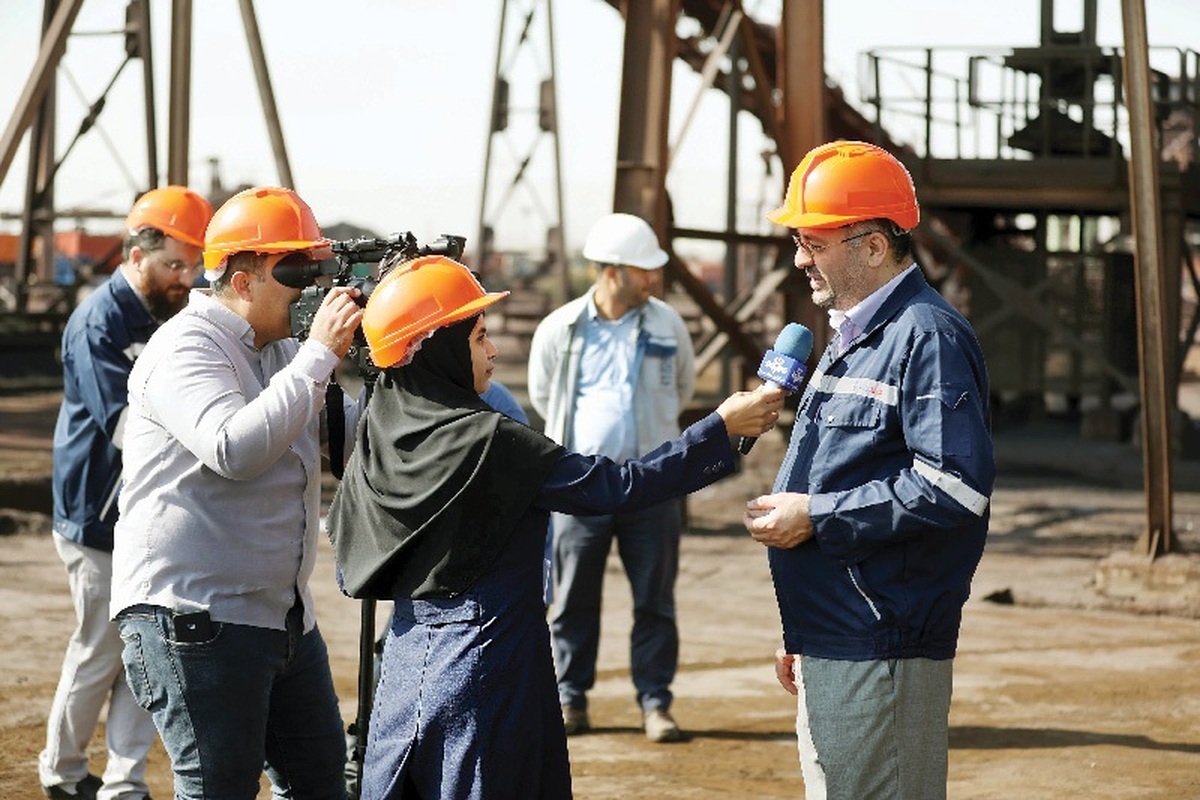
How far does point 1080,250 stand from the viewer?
22.0m

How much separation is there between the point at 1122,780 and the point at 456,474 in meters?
3.91

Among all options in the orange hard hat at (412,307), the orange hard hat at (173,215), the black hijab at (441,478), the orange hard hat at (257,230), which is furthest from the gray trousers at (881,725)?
the orange hard hat at (173,215)

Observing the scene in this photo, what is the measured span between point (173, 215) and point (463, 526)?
2472 mm

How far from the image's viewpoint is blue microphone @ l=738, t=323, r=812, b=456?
160 inches

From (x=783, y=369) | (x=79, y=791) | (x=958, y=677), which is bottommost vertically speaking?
(x=958, y=677)

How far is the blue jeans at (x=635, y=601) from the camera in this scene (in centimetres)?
766

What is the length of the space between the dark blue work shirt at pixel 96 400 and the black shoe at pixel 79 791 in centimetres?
83

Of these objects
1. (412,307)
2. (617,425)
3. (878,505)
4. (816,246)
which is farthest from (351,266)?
(617,425)

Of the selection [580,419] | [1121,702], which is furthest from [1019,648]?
[580,419]

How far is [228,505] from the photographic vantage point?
176 inches

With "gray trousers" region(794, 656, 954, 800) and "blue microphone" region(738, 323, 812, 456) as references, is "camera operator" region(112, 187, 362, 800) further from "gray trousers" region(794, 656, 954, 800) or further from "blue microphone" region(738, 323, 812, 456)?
"gray trousers" region(794, 656, 954, 800)

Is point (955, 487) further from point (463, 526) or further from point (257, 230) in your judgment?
point (257, 230)

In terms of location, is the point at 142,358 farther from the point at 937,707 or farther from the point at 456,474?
the point at 937,707

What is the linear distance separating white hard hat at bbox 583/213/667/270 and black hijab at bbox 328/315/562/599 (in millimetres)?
3675
